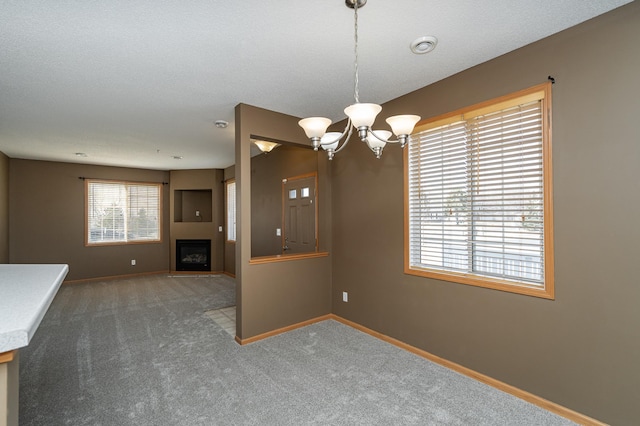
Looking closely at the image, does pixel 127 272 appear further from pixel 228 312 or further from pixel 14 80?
pixel 14 80

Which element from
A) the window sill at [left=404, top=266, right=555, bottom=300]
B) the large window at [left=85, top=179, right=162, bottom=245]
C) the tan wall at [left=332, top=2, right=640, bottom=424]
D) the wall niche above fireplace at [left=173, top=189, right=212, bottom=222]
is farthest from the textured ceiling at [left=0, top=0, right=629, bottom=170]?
the wall niche above fireplace at [left=173, top=189, right=212, bottom=222]

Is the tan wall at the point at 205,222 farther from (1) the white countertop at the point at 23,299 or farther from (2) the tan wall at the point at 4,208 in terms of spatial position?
(1) the white countertop at the point at 23,299

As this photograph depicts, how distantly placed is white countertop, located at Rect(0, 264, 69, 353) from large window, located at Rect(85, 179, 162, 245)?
18.4ft

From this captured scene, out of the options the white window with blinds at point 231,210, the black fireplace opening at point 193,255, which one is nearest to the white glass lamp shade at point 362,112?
the white window with blinds at point 231,210

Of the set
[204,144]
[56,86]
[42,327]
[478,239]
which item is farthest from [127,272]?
[478,239]

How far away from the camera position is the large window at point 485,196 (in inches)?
88.6

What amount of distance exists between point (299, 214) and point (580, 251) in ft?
11.2

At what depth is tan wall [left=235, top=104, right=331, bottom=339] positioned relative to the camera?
131 inches

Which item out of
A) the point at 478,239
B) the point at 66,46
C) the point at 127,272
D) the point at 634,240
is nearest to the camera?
the point at 634,240

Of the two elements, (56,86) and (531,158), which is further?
(56,86)

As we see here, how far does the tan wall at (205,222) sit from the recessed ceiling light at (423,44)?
6.26 m

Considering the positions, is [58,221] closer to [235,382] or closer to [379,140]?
[235,382]

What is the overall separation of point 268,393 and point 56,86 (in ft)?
11.2

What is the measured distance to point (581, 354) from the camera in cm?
203
